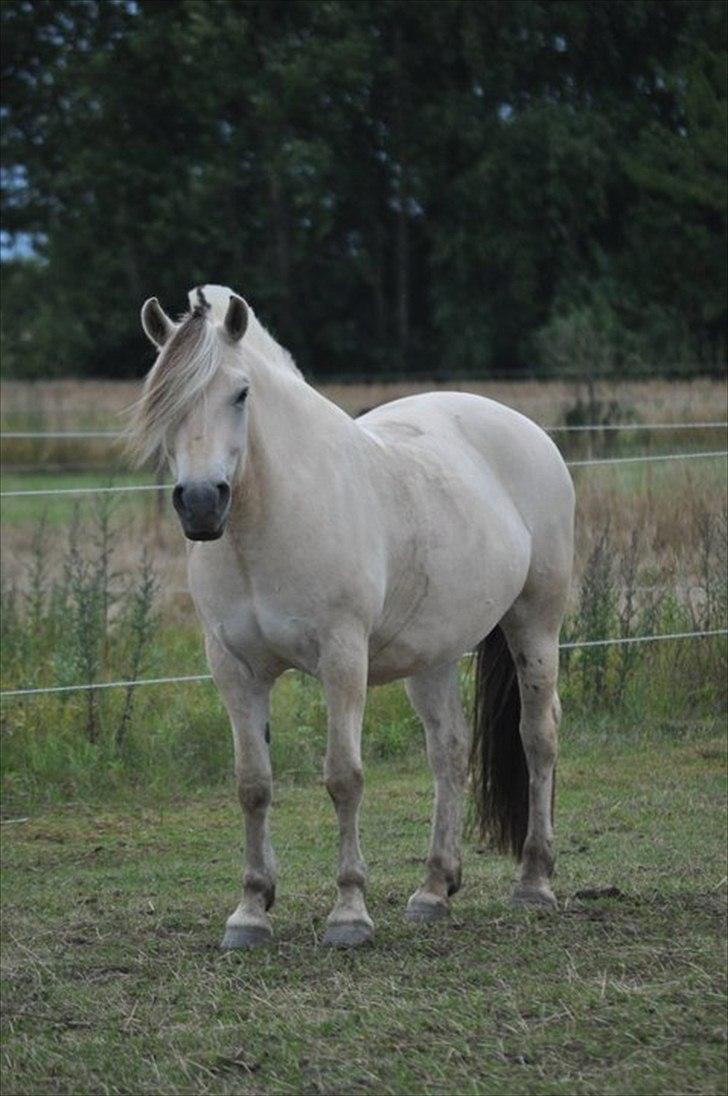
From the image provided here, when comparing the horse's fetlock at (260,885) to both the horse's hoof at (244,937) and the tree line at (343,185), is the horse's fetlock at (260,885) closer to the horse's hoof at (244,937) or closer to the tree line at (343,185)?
the horse's hoof at (244,937)

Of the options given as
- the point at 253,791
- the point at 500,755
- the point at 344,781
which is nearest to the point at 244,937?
the point at 253,791

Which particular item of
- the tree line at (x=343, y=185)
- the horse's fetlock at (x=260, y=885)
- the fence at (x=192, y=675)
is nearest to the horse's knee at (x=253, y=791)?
the horse's fetlock at (x=260, y=885)

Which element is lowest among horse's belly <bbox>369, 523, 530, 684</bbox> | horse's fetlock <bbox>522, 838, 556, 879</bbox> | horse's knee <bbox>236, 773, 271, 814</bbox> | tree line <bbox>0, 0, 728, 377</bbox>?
horse's fetlock <bbox>522, 838, 556, 879</bbox>

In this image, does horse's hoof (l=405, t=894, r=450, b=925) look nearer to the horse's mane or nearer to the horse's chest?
the horse's chest

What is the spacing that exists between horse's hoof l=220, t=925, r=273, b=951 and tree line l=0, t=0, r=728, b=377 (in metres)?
22.5

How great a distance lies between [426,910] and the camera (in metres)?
5.54

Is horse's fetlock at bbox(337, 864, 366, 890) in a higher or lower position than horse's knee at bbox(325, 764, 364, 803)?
lower

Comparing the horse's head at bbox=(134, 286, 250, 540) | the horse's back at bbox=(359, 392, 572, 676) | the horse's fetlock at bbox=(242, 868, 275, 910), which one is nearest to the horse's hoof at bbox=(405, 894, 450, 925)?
the horse's fetlock at bbox=(242, 868, 275, 910)

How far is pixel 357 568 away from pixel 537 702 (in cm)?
109

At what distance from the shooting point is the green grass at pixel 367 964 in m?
3.96

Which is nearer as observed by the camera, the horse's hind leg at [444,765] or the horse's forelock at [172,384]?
the horse's forelock at [172,384]

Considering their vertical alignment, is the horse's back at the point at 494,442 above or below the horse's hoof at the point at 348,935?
above

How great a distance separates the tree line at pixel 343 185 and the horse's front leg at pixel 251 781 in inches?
880

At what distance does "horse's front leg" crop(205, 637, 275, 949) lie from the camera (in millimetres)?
5211
